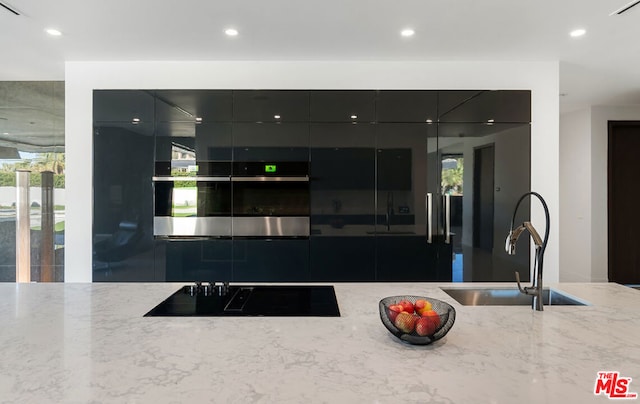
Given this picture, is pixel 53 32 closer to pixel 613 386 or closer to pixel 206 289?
pixel 206 289

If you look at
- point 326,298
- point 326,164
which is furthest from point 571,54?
point 326,298

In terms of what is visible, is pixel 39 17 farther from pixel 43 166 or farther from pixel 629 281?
pixel 629 281

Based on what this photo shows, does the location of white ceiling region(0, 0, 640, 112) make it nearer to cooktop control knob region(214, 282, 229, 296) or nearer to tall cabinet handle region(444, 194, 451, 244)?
tall cabinet handle region(444, 194, 451, 244)

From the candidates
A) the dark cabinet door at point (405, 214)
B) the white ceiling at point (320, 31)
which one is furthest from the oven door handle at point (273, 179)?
the white ceiling at point (320, 31)

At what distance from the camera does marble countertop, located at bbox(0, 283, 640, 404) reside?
863mm

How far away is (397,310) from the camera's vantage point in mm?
1151

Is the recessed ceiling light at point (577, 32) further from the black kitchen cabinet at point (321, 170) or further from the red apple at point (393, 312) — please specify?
the red apple at point (393, 312)

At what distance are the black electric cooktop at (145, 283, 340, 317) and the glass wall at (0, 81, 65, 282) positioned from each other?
309 cm

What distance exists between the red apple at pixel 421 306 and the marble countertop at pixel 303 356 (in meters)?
0.11

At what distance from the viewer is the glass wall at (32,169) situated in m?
3.81

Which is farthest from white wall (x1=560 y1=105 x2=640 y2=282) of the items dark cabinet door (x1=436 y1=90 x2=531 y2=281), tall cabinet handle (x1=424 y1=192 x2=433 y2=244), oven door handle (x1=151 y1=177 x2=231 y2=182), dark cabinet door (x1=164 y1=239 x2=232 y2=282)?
oven door handle (x1=151 y1=177 x2=231 y2=182)

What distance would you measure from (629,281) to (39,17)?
23.8 ft

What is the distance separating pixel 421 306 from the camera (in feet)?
3.99

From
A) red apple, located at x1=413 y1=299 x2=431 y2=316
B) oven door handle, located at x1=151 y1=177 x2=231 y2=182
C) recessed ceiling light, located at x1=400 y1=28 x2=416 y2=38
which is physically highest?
recessed ceiling light, located at x1=400 y1=28 x2=416 y2=38
